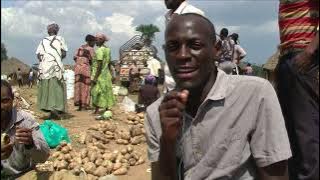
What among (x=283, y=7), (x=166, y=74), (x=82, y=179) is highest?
(x=283, y=7)

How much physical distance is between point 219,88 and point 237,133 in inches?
8.0

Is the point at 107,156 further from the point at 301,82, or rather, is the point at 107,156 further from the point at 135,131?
the point at 301,82

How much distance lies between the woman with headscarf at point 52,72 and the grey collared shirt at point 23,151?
567 centimetres

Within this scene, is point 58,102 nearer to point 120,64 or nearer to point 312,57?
point 312,57

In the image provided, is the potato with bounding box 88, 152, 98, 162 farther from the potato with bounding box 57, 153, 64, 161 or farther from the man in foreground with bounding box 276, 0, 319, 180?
the man in foreground with bounding box 276, 0, 319, 180

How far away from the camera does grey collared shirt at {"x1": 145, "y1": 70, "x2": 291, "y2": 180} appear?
2.14m

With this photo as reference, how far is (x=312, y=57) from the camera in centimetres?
263

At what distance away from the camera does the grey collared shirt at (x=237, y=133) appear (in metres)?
2.14

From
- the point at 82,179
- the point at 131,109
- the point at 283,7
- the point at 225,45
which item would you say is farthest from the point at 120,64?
the point at 283,7

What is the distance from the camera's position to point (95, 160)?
21.7 feet

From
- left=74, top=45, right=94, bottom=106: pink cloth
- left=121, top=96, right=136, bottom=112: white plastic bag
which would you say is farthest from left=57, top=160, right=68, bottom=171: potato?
left=121, top=96, right=136, bottom=112: white plastic bag

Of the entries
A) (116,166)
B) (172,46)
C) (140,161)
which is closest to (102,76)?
(140,161)

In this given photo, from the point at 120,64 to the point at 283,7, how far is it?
55.3 ft

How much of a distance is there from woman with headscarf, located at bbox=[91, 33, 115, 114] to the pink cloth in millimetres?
416
